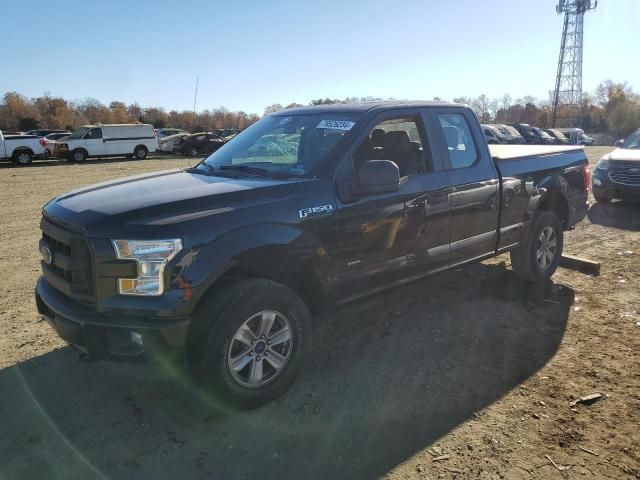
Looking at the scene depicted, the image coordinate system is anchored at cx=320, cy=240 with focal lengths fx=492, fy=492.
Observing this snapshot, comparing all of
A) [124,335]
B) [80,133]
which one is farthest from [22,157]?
[124,335]

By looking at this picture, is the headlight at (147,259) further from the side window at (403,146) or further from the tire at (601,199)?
the tire at (601,199)

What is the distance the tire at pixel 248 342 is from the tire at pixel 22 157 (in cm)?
2459

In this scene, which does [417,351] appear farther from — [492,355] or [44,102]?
[44,102]

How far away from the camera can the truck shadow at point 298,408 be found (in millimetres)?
2723

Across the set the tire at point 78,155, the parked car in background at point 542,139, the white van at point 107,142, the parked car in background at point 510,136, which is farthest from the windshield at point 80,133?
the parked car in background at point 542,139

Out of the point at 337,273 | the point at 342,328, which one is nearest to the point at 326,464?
the point at 337,273

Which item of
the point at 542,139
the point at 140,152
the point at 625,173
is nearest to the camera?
Result: the point at 625,173

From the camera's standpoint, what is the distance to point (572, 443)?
9.41 feet

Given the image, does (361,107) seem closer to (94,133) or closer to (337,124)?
(337,124)

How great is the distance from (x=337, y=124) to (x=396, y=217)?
2.88ft

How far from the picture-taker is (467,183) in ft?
14.6

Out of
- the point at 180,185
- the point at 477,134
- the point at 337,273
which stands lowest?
the point at 337,273

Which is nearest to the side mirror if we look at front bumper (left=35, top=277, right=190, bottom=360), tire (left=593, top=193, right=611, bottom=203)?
front bumper (left=35, top=277, right=190, bottom=360)

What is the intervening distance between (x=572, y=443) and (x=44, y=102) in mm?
82095
